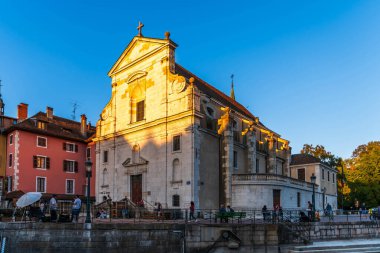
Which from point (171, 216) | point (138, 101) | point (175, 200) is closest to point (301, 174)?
point (175, 200)

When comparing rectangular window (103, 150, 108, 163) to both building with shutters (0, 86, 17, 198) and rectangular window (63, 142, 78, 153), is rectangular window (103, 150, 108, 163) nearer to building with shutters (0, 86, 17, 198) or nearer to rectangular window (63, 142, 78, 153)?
rectangular window (63, 142, 78, 153)

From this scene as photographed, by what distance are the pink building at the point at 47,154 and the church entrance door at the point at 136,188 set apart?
1093cm

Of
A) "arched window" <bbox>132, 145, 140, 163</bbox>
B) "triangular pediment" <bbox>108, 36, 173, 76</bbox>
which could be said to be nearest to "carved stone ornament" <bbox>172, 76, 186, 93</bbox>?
"triangular pediment" <bbox>108, 36, 173, 76</bbox>

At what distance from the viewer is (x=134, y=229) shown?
2003 cm

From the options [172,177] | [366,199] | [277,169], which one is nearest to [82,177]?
[172,177]

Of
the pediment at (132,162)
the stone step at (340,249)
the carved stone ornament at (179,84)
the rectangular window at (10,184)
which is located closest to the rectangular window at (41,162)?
the rectangular window at (10,184)

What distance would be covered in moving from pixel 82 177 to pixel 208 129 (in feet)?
66.9

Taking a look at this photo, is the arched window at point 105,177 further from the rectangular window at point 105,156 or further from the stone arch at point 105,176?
the rectangular window at point 105,156

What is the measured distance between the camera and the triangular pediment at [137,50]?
3675 cm

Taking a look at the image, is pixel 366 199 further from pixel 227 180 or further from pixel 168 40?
pixel 168 40

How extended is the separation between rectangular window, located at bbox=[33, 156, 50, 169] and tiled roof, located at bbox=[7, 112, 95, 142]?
9.11 feet

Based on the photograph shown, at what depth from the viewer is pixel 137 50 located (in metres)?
39.1

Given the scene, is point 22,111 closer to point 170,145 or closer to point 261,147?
point 170,145

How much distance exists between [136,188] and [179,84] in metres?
11.0
